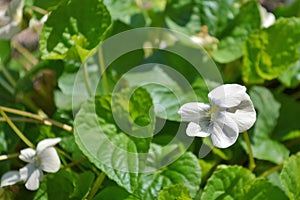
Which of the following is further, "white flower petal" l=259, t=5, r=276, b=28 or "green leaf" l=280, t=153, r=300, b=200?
"white flower petal" l=259, t=5, r=276, b=28

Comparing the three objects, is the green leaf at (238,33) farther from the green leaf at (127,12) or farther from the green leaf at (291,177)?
the green leaf at (291,177)

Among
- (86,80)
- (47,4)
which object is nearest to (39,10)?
(47,4)

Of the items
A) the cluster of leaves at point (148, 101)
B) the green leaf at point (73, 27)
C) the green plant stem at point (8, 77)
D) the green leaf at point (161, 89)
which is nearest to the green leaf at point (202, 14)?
the cluster of leaves at point (148, 101)

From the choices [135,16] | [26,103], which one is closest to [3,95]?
[26,103]

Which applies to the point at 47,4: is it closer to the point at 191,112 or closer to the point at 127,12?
the point at 127,12

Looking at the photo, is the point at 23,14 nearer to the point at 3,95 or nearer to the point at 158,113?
the point at 3,95

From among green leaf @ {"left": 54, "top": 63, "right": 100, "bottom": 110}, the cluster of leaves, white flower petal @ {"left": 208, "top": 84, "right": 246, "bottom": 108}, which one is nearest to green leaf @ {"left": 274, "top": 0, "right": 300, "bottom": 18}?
the cluster of leaves

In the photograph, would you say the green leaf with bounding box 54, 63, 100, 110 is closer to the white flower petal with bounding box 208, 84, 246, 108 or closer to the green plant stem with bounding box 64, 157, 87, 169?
the green plant stem with bounding box 64, 157, 87, 169

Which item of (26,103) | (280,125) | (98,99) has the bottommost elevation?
(280,125)
